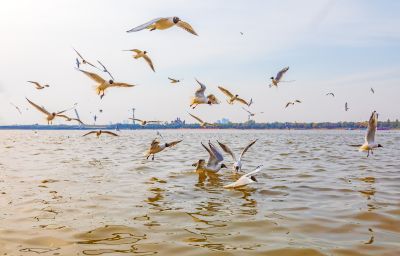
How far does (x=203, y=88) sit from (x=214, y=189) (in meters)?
3.83

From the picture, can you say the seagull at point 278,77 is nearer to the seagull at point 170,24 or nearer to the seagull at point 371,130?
the seagull at point 371,130

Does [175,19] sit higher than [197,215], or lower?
higher

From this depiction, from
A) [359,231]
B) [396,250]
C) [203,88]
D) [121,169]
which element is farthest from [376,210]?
[121,169]

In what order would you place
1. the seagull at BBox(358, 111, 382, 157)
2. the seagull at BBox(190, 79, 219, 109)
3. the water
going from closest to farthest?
the water
the seagull at BBox(358, 111, 382, 157)
the seagull at BBox(190, 79, 219, 109)

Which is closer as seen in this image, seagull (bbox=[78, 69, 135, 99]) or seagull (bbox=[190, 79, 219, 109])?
seagull (bbox=[78, 69, 135, 99])

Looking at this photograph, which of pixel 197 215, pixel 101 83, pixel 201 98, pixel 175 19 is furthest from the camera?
pixel 201 98

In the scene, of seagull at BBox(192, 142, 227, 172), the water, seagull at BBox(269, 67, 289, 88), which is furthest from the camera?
seagull at BBox(269, 67, 289, 88)

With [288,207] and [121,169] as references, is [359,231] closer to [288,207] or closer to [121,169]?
[288,207]

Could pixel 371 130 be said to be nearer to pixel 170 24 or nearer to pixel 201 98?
pixel 201 98

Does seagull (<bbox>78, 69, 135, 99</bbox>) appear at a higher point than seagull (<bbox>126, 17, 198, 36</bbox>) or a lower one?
lower

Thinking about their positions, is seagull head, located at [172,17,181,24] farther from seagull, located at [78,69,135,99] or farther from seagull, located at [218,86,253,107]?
seagull, located at [218,86,253,107]

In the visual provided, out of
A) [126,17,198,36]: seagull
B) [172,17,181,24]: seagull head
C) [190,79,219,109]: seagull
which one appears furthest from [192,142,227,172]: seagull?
[172,17,181,24]: seagull head

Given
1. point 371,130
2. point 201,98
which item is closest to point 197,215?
point 201,98

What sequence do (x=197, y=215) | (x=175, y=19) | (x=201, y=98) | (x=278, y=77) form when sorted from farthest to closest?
(x=278, y=77) < (x=201, y=98) < (x=175, y=19) < (x=197, y=215)
